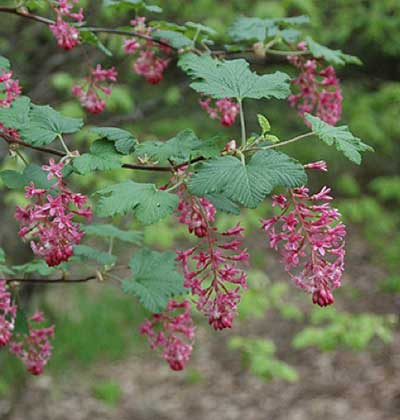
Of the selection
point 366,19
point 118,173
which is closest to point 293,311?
point 118,173

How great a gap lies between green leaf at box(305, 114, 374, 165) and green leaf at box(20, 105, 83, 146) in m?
0.58

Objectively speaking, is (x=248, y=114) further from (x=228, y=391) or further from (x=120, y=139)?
(x=120, y=139)

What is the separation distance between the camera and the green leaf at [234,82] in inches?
62.9

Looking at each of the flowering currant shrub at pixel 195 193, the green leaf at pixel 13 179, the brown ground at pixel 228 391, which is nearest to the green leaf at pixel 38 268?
the flowering currant shrub at pixel 195 193

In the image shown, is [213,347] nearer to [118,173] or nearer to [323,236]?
[118,173]

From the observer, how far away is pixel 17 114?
1.62 m

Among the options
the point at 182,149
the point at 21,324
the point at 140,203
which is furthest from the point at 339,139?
the point at 21,324

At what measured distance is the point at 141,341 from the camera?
24.1 feet

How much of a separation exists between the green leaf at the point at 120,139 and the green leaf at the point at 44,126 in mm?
101

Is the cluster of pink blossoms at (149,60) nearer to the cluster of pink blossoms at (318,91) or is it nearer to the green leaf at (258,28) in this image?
the green leaf at (258,28)

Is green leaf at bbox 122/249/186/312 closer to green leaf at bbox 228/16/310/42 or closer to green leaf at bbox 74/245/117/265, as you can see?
green leaf at bbox 74/245/117/265

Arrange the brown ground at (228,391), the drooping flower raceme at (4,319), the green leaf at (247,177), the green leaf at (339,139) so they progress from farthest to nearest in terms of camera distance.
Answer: the brown ground at (228,391), the drooping flower raceme at (4,319), the green leaf at (339,139), the green leaf at (247,177)

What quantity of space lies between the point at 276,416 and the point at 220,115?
445cm

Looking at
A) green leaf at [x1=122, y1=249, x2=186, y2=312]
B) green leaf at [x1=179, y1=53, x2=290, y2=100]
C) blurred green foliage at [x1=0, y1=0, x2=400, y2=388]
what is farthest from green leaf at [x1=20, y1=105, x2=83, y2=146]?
blurred green foliage at [x1=0, y1=0, x2=400, y2=388]
